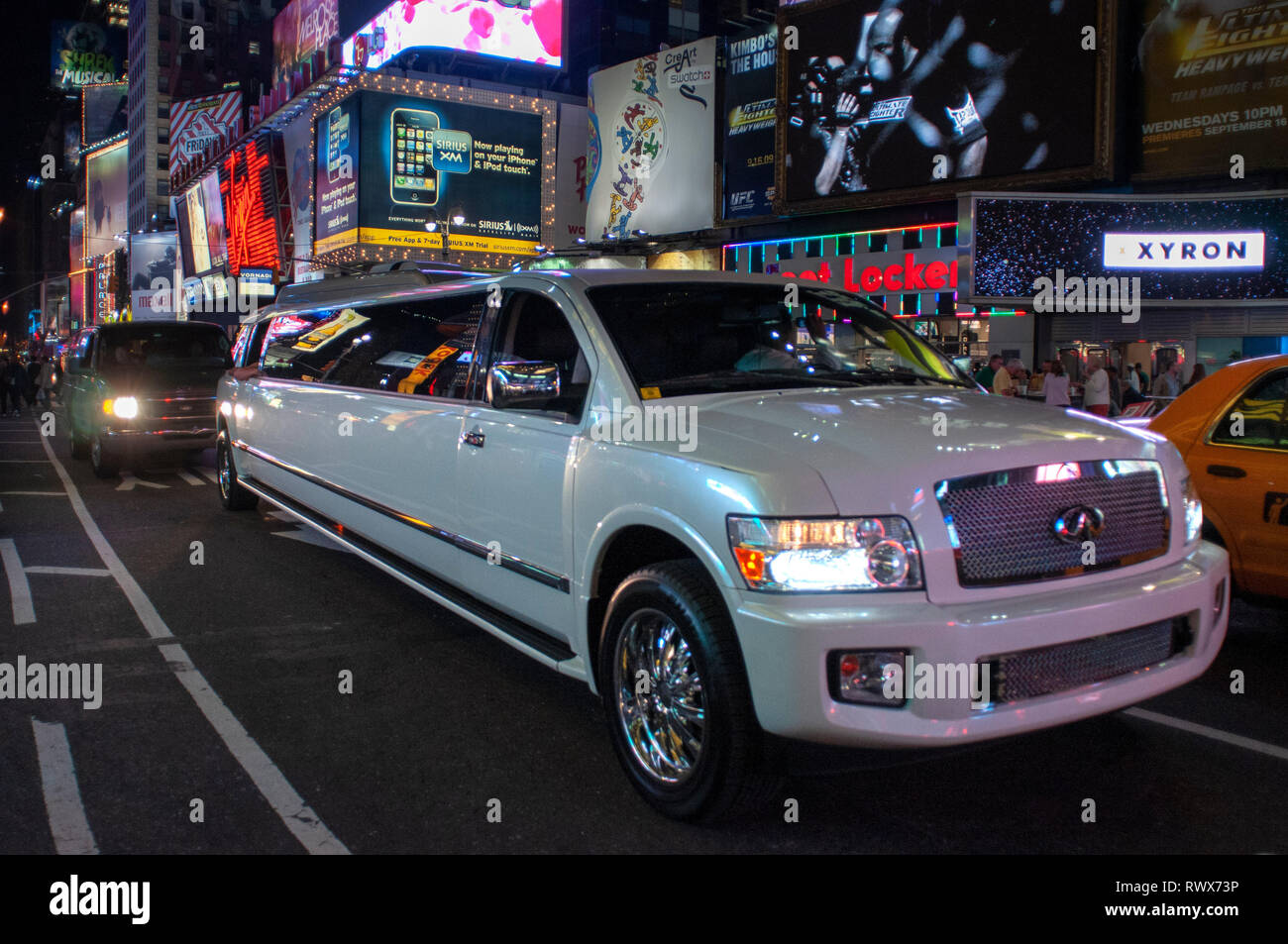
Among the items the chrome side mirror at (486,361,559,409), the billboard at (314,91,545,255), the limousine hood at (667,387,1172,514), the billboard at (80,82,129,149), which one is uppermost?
the billboard at (80,82,129,149)

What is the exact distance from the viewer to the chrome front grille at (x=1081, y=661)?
3072mm

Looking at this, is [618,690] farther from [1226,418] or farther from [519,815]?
[1226,418]

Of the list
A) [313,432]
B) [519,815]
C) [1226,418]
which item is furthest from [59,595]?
[1226,418]

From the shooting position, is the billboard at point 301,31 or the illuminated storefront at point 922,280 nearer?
the illuminated storefront at point 922,280

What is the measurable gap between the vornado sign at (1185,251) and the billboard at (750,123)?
8.81 m

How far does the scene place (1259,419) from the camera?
5359mm

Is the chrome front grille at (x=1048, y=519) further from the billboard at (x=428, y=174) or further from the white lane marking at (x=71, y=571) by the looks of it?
the billboard at (x=428, y=174)

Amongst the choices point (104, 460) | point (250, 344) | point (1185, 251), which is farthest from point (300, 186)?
point (250, 344)

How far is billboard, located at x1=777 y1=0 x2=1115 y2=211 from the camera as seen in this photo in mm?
18766

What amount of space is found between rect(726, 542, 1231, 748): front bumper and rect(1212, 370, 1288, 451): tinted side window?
9.25ft

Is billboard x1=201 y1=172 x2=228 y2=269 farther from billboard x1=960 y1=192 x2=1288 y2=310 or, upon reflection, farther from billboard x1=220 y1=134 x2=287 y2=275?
billboard x1=960 y1=192 x2=1288 y2=310

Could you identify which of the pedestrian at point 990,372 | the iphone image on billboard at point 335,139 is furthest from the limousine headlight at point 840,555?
the iphone image on billboard at point 335,139

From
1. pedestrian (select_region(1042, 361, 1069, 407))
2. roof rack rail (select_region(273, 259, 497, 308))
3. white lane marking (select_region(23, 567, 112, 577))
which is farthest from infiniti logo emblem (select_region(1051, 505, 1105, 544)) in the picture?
pedestrian (select_region(1042, 361, 1069, 407))

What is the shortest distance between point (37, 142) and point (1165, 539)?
21839 cm
